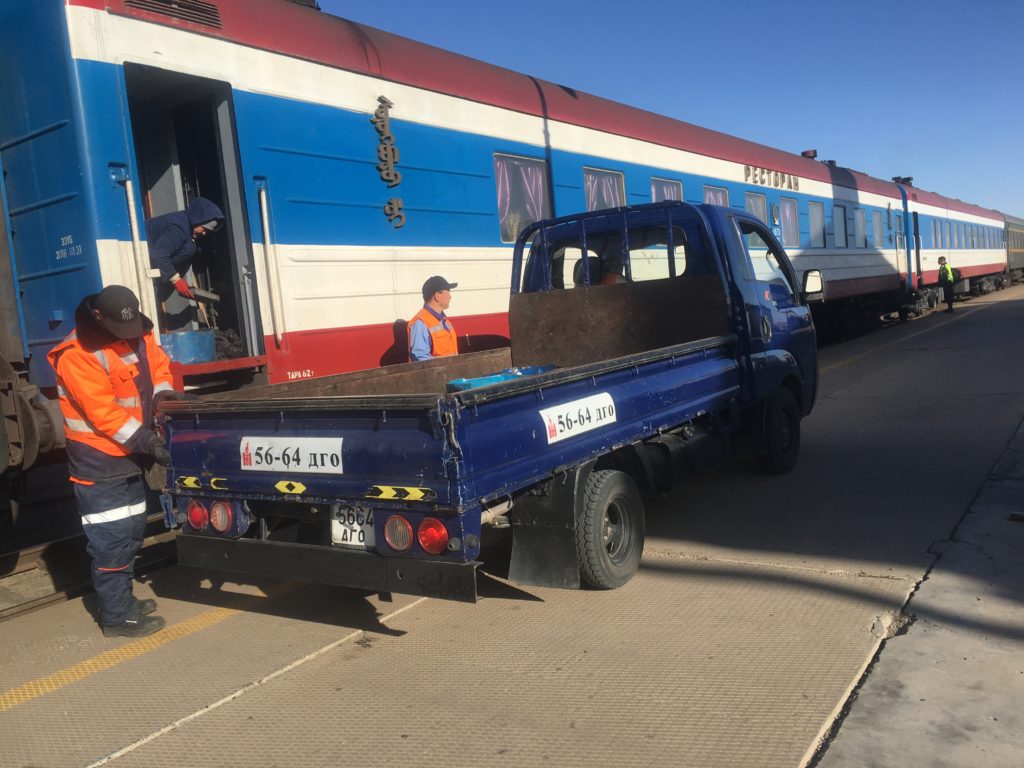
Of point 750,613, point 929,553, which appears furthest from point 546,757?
point 929,553

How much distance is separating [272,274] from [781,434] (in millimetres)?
3872

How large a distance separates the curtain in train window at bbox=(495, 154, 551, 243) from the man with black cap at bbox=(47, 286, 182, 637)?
4.15 meters

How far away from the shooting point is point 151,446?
398cm

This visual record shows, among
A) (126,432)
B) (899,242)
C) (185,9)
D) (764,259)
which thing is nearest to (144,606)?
(126,432)

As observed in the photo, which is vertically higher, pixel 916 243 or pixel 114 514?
pixel 916 243

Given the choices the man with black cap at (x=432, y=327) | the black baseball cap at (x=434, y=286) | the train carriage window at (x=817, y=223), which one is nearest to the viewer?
→ the man with black cap at (x=432, y=327)

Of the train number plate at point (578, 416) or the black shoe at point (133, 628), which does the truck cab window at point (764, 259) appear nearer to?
the train number plate at point (578, 416)

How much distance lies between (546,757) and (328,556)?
49.8 inches

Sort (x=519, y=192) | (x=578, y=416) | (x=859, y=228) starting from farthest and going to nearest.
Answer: (x=859, y=228), (x=519, y=192), (x=578, y=416)

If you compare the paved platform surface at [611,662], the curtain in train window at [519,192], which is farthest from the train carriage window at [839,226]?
the paved platform surface at [611,662]

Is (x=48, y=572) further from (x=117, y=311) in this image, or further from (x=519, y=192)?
(x=519, y=192)

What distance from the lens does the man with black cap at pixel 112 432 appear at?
12.9ft

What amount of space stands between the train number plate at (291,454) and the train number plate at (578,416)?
92cm

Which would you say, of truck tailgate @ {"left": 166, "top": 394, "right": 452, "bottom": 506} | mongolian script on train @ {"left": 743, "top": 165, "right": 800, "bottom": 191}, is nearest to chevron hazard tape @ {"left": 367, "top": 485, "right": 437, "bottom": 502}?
truck tailgate @ {"left": 166, "top": 394, "right": 452, "bottom": 506}
